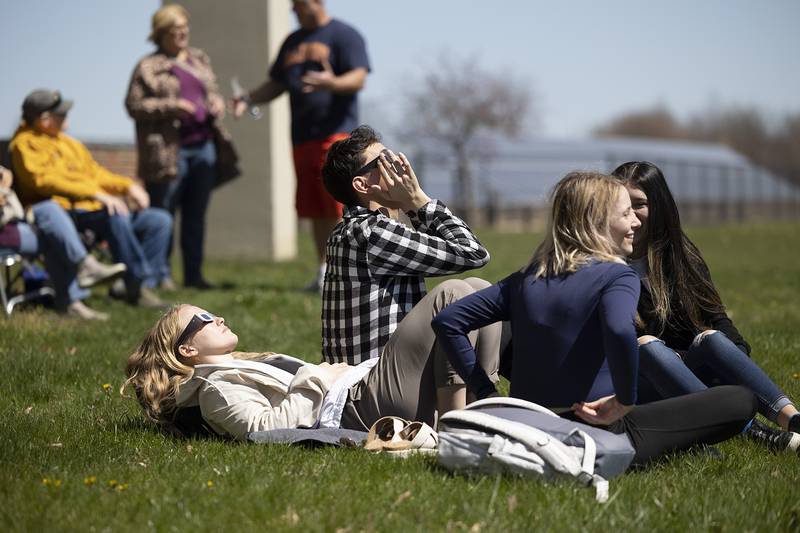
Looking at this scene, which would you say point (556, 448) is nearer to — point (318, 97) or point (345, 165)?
point (345, 165)

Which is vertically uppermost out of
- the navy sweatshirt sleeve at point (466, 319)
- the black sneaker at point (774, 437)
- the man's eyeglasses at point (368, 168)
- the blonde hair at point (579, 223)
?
the man's eyeglasses at point (368, 168)

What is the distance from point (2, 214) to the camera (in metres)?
7.89

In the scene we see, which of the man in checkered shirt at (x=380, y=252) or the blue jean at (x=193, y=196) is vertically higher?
the man in checkered shirt at (x=380, y=252)

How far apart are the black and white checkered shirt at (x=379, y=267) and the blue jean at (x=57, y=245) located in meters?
3.86

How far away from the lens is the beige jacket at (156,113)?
9789 mm

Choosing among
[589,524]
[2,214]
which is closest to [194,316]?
[589,524]

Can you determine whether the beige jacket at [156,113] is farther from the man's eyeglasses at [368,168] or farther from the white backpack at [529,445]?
the white backpack at [529,445]

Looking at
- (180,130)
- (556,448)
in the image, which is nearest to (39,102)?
(180,130)

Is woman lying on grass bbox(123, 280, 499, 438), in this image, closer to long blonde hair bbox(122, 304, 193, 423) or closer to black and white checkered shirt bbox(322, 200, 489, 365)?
long blonde hair bbox(122, 304, 193, 423)

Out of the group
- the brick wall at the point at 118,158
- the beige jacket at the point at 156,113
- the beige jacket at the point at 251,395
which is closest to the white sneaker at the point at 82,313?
the beige jacket at the point at 156,113

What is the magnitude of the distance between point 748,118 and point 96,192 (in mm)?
123435

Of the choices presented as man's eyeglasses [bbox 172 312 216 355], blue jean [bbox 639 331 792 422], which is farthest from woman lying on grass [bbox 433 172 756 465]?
man's eyeglasses [bbox 172 312 216 355]

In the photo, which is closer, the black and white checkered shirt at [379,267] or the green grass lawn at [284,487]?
the green grass lawn at [284,487]

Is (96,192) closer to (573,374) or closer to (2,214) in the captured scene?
(2,214)
